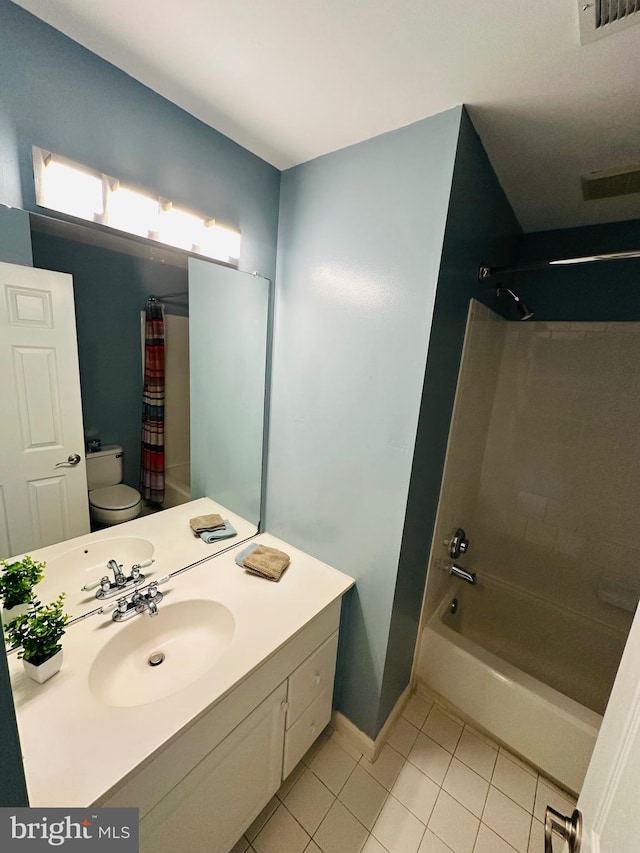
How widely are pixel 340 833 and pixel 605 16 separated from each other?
2.46 metres

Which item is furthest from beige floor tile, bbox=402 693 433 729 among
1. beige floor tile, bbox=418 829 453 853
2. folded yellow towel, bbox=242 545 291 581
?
folded yellow towel, bbox=242 545 291 581

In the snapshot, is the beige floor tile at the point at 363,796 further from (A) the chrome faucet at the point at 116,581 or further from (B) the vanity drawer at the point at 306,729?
(A) the chrome faucet at the point at 116,581

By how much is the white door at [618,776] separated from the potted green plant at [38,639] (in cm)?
116

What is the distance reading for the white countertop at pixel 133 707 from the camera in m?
0.70

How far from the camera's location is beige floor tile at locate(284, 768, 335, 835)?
1236mm

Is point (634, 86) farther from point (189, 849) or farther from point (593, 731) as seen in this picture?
point (189, 849)

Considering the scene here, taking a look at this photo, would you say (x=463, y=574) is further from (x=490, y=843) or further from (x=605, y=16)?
(x=605, y=16)

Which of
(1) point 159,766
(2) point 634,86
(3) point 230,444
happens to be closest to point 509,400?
(2) point 634,86

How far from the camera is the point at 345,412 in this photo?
132 centimetres

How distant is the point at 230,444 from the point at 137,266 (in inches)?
31.2

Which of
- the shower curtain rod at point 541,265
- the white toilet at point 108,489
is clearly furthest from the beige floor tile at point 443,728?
the shower curtain rod at point 541,265

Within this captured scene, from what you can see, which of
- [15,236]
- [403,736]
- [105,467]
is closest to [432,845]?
[403,736]

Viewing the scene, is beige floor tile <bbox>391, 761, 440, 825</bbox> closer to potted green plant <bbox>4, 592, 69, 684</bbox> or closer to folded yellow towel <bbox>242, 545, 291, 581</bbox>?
folded yellow towel <bbox>242, 545, 291, 581</bbox>

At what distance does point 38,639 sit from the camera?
0.85 meters
